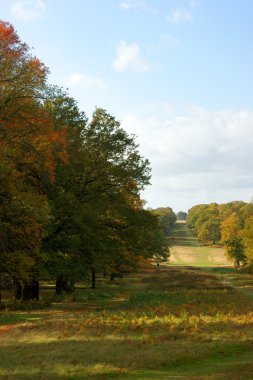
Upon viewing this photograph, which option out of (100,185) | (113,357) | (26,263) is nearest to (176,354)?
(113,357)

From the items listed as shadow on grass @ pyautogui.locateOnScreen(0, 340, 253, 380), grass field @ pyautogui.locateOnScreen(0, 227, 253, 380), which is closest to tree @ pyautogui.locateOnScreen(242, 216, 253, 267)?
grass field @ pyautogui.locateOnScreen(0, 227, 253, 380)

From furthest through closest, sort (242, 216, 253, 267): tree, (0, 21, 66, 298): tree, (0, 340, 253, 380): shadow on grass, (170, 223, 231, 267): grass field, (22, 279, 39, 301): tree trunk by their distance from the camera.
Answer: (170, 223, 231, 267): grass field < (242, 216, 253, 267): tree < (22, 279, 39, 301): tree trunk < (0, 21, 66, 298): tree < (0, 340, 253, 380): shadow on grass

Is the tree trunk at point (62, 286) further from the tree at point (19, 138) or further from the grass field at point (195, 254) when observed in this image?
the grass field at point (195, 254)

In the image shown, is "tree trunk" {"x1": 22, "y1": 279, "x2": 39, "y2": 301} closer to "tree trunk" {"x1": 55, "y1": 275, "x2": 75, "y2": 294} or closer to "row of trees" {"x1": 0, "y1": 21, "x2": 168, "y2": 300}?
"row of trees" {"x1": 0, "y1": 21, "x2": 168, "y2": 300}

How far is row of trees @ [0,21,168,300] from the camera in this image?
73.3 ft

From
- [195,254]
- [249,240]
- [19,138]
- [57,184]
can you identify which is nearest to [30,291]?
[57,184]

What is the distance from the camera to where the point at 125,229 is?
3494 cm

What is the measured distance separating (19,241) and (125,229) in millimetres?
13162

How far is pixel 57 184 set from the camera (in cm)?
3156

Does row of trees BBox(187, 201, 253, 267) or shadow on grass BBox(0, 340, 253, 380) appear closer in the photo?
shadow on grass BBox(0, 340, 253, 380)

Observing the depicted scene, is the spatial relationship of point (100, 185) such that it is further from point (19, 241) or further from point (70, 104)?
point (19, 241)

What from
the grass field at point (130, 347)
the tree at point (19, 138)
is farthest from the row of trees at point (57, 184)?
the grass field at point (130, 347)

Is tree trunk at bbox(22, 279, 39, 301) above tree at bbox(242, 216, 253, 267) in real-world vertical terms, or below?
below

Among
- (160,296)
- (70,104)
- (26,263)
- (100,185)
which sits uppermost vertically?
(70,104)
